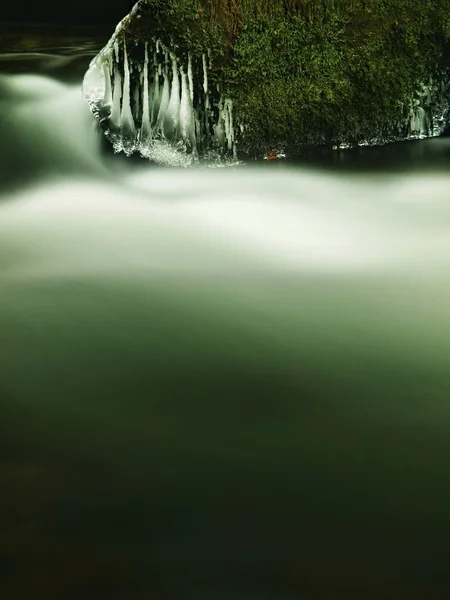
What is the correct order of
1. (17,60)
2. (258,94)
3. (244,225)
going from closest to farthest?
1. (244,225)
2. (258,94)
3. (17,60)

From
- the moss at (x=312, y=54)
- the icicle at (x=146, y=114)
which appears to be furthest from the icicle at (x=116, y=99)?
the moss at (x=312, y=54)

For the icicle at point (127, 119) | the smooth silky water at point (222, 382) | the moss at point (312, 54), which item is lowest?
the smooth silky water at point (222, 382)

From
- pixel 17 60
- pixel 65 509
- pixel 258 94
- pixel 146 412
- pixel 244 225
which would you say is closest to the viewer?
pixel 65 509

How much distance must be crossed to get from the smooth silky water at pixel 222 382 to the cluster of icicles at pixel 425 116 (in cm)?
53

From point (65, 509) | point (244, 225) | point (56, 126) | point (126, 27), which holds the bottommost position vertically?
point (65, 509)

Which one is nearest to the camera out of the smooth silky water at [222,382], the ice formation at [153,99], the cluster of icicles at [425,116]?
the smooth silky water at [222,382]

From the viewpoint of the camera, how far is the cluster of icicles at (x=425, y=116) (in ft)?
17.5

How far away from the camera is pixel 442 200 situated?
4.54 m

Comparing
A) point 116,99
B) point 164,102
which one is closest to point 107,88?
point 116,99

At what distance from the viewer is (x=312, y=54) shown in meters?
4.96

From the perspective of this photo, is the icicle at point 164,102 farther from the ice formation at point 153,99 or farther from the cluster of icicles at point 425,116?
the cluster of icicles at point 425,116

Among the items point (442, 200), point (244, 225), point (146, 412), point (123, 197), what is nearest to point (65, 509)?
point (146, 412)

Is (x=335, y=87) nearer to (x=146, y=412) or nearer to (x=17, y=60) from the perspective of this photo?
(x=17, y=60)

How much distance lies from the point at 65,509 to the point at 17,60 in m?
4.28
